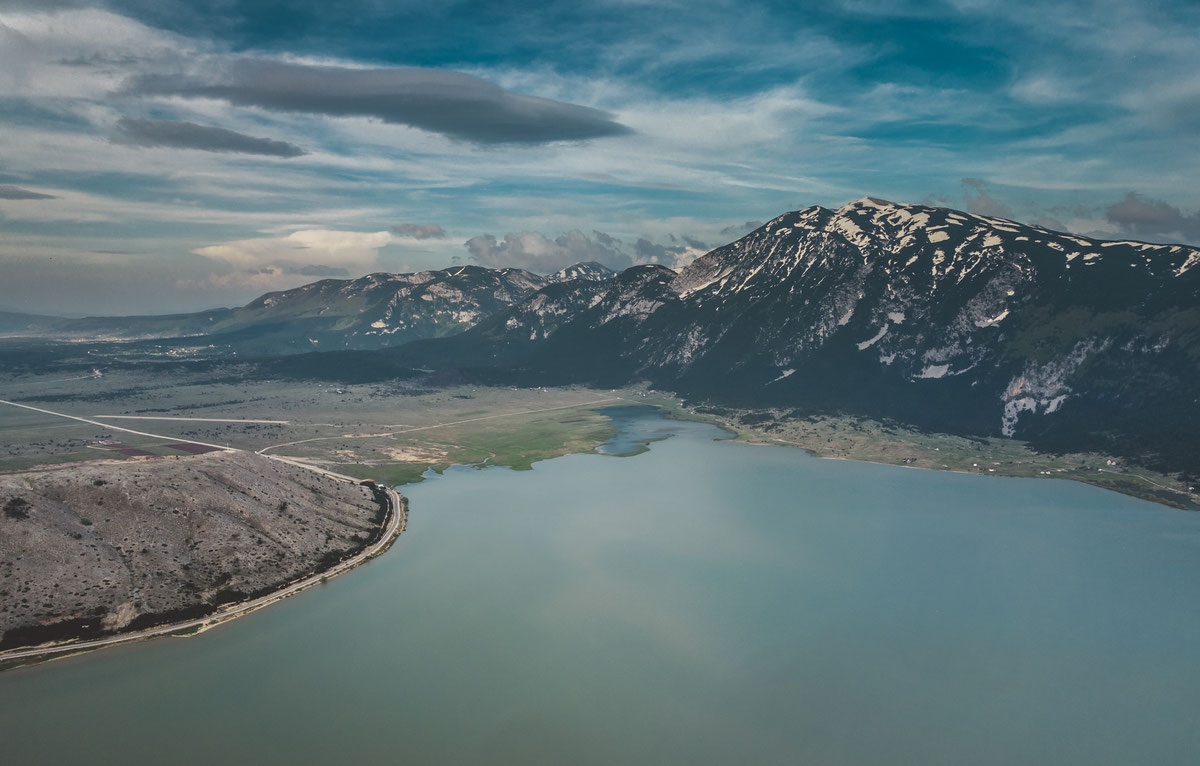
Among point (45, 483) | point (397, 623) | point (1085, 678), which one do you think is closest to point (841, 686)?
point (1085, 678)

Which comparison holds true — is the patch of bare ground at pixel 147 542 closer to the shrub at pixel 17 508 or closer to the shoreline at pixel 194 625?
the shrub at pixel 17 508

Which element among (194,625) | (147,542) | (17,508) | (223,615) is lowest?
(223,615)

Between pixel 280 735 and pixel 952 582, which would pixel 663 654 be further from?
pixel 952 582

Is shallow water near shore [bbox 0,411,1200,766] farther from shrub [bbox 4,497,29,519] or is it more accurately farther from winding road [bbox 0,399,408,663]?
shrub [bbox 4,497,29,519]

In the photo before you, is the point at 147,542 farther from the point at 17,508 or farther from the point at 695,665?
the point at 695,665

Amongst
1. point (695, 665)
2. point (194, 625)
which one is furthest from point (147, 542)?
point (695, 665)
